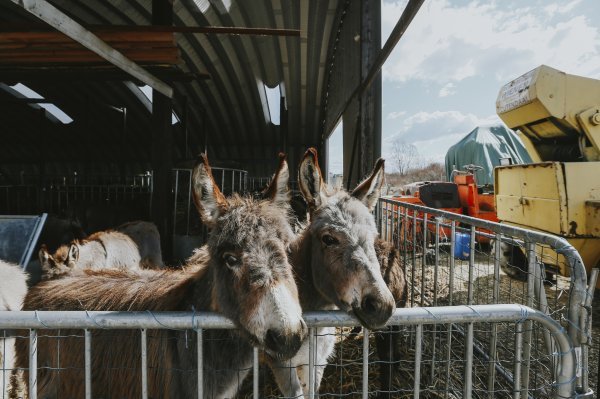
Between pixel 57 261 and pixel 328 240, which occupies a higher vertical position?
pixel 328 240

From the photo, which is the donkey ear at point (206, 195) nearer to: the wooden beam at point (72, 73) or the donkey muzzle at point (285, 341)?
the donkey muzzle at point (285, 341)

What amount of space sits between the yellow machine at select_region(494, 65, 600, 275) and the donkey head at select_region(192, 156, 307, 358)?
4226 millimetres

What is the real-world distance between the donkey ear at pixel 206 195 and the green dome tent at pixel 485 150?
2059 centimetres

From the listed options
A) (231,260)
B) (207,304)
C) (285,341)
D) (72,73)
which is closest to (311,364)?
(285,341)

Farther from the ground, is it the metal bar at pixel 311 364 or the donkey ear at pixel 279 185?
the donkey ear at pixel 279 185

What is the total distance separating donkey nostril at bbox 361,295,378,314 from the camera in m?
1.92

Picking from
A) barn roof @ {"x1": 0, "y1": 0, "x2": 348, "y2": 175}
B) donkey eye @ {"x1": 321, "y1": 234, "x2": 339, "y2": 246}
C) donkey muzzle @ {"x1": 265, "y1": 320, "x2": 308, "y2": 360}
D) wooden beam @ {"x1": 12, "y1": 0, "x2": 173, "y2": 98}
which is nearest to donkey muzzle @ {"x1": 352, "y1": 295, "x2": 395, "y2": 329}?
donkey muzzle @ {"x1": 265, "y1": 320, "x2": 308, "y2": 360}

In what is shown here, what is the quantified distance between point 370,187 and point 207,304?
164 cm

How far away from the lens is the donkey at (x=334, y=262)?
2023 millimetres

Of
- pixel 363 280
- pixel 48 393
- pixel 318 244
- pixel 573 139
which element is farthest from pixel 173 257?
pixel 573 139

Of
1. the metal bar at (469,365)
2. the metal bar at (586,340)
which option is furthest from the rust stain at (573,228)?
the metal bar at (469,365)

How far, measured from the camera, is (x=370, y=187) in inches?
121

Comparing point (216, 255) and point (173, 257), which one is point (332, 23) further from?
point (216, 255)

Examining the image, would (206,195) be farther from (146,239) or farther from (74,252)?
(146,239)
